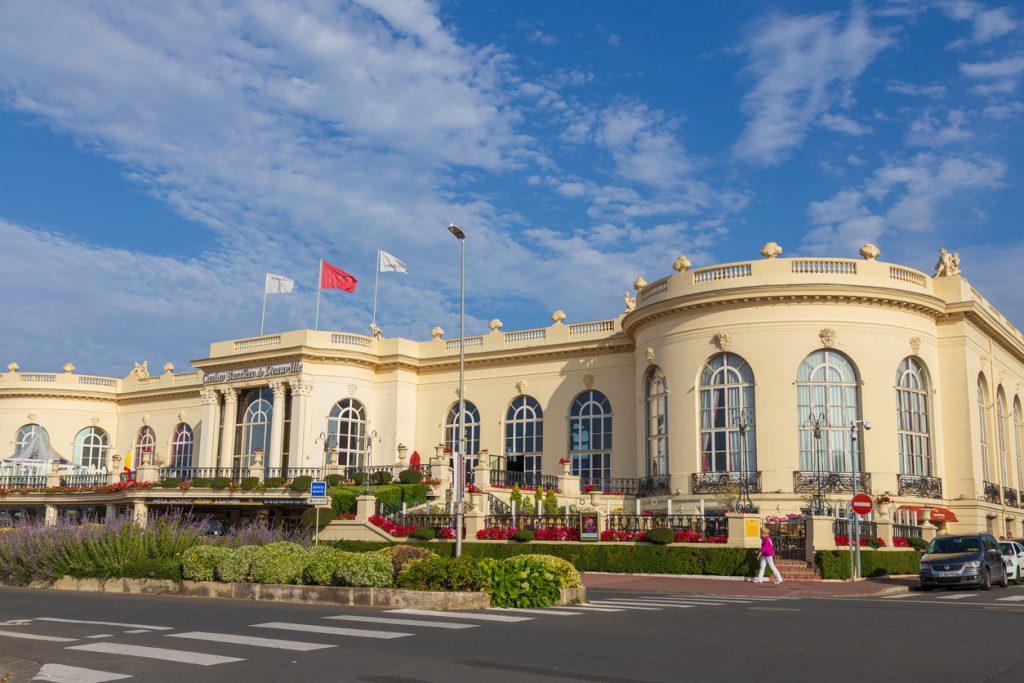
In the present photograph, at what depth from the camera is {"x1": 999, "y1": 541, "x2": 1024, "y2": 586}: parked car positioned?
29500 mm

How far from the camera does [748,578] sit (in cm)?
2838

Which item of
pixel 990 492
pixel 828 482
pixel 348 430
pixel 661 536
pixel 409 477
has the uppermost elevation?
pixel 348 430

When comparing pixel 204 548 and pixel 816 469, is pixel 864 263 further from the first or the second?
pixel 204 548

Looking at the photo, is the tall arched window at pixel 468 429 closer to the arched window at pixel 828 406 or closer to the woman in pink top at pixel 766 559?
the arched window at pixel 828 406

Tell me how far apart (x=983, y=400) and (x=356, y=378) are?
30.1 metres

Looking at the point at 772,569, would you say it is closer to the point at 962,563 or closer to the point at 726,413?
the point at 962,563

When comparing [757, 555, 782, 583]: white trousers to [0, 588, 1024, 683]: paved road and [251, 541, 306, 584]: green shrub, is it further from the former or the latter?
[251, 541, 306, 584]: green shrub

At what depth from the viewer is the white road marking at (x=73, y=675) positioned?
1041cm

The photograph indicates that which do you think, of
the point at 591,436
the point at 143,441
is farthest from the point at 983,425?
the point at 143,441

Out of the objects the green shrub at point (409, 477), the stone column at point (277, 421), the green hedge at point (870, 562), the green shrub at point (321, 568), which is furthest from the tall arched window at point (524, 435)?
the green shrub at point (321, 568)

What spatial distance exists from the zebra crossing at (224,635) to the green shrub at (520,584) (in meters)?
0.36

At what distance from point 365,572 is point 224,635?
5032mm

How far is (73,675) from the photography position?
35.1 ft

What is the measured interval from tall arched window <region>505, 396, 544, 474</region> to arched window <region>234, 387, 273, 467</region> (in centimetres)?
1254
